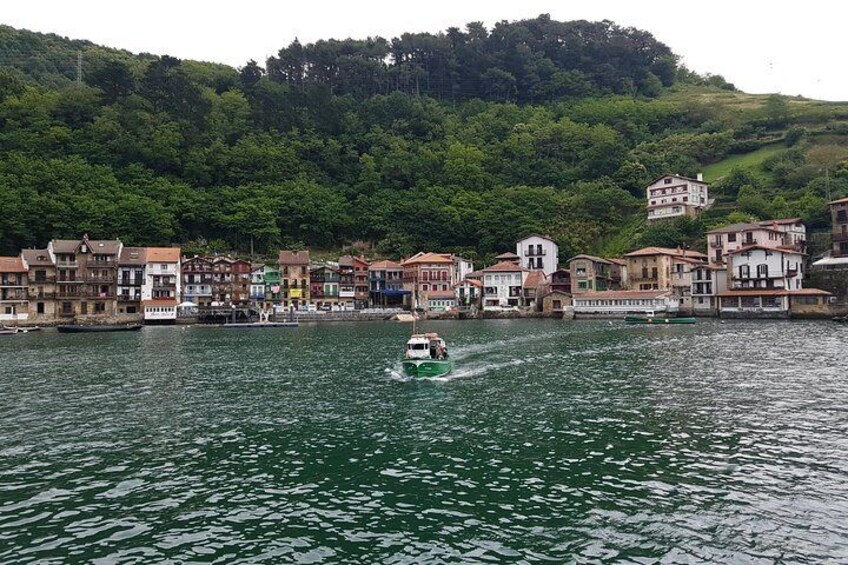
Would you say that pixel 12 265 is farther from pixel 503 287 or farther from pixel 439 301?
pixel 503 287

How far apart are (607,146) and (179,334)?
341 ft

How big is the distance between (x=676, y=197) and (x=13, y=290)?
114834 mm

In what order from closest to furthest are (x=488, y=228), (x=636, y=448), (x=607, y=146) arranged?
(x=636, y=448) < (x=488, y=228) < (x=607, y=146)

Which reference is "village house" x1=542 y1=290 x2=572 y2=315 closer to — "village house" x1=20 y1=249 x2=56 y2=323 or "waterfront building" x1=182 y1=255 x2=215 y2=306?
"waterfront building" x1=182 y1=255 x2=215 y2=306

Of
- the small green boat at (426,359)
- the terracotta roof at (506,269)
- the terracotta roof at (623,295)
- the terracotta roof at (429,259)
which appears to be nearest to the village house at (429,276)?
the terracotta roof at (429,259)

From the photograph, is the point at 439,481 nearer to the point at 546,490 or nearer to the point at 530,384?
the point at 546,490

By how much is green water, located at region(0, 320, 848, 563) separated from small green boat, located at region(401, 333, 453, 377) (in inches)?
39.2

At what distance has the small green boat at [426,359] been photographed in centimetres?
3512

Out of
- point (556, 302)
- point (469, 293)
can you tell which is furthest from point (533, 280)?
point (469, 293)

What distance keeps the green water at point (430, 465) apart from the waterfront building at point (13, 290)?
62245 millimetres

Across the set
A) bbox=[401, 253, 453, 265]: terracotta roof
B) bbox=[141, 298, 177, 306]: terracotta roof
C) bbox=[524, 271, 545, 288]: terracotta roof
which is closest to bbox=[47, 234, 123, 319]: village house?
bbox=[141, 298, 177, 306]: terracotta roof

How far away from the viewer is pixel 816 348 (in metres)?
44.8

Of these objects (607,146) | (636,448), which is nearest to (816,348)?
(636,448)

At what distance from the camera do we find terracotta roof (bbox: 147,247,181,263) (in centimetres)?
9606
